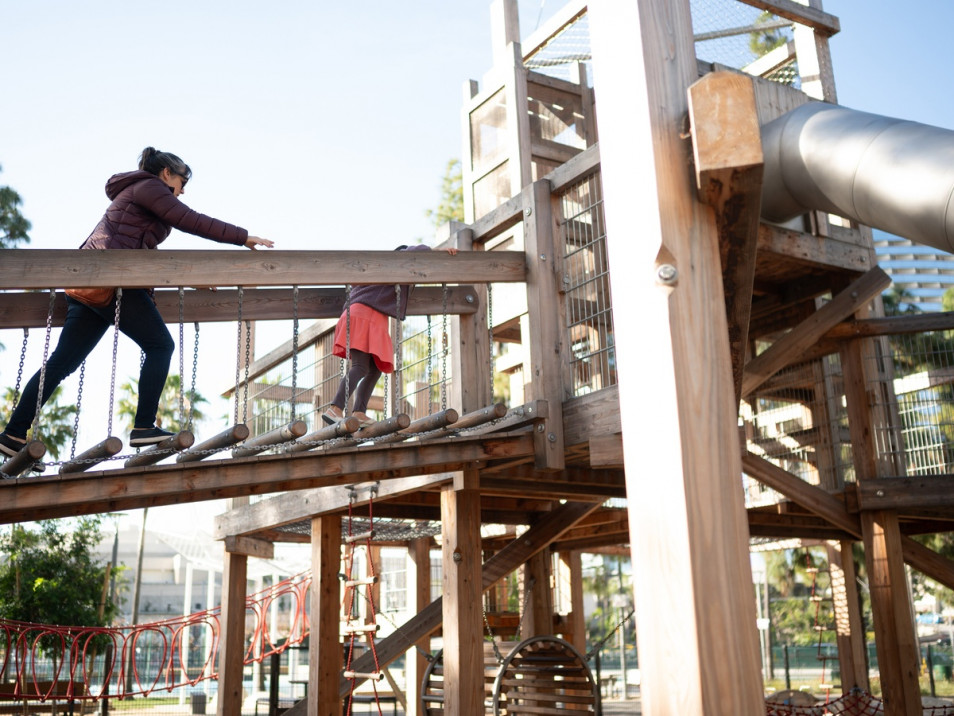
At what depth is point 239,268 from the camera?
459 centimetres

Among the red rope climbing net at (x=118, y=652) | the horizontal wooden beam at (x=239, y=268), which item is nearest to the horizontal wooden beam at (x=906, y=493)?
the horizontal wooden beam at (x=239, y=268)

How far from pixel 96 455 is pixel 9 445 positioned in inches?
15.5

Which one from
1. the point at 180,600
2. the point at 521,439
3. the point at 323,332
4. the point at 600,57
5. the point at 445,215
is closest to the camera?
the point at 600,57

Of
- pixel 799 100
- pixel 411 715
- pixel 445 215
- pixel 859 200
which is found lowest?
pixel 411 715

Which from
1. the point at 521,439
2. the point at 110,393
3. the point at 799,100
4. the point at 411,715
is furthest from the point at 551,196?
the point at 411,715

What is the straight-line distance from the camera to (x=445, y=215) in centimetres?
2420

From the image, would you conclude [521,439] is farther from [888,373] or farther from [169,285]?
[888,373]

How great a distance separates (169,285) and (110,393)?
597 mm

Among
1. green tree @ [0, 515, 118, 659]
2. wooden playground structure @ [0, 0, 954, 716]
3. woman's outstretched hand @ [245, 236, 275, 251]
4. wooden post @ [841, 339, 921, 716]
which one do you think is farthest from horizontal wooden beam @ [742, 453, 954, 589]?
green tree @ [0, 515, 118, 659]

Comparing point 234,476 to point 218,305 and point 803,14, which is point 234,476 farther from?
point 803,14

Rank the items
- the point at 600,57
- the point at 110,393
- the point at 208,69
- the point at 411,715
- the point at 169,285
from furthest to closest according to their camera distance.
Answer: the point at 208,69, the point at 411,715, the point at 169,285, the point at 110,393, the point at 600,57

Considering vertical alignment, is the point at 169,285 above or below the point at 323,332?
below

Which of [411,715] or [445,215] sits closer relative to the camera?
[411,715]

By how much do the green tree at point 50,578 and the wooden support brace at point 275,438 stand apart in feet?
59.0
